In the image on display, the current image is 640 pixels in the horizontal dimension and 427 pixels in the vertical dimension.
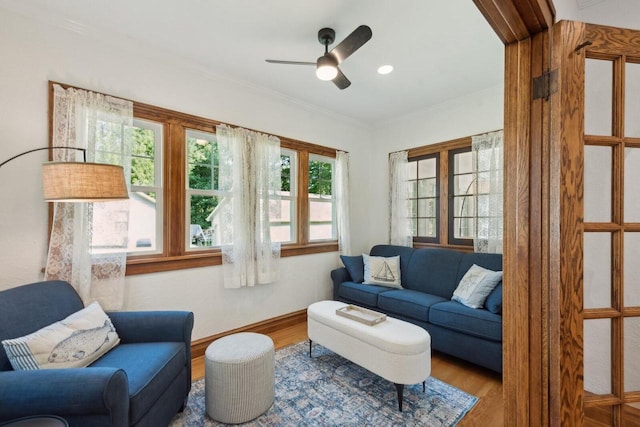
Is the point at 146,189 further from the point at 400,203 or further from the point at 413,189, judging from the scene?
the point at 413,189

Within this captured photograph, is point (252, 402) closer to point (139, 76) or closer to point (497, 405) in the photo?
point (497, 405)

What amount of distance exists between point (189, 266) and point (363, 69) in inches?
105

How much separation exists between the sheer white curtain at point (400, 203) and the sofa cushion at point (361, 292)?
94cm

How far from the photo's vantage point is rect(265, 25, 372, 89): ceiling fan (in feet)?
6.05

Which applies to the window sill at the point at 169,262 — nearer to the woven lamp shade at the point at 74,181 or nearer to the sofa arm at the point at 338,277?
the woven lamp shade at the point at 74,181

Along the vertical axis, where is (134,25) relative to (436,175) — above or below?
above

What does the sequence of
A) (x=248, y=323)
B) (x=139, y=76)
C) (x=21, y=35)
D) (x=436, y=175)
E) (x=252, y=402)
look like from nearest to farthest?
(x=252, y=402)
(x=21, y=35)
(x=139, y=76)
(x=248, y=323)
(x=436, y=175)

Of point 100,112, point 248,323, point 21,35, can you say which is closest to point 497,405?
point 248,323

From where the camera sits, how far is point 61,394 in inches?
45.7

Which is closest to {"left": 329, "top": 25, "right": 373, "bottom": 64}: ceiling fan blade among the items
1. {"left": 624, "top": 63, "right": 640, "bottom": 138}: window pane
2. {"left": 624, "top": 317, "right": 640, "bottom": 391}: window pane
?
{"left": 624, "top": 63, "right": 640, "bottom": 138}: window pane

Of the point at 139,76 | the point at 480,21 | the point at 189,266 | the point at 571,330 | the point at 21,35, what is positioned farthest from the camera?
the point at 189,266

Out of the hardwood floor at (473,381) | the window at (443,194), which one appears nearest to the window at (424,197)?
the window at (443,194)

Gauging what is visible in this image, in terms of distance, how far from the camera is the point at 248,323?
3.12 m

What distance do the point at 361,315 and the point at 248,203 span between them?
1.65m
